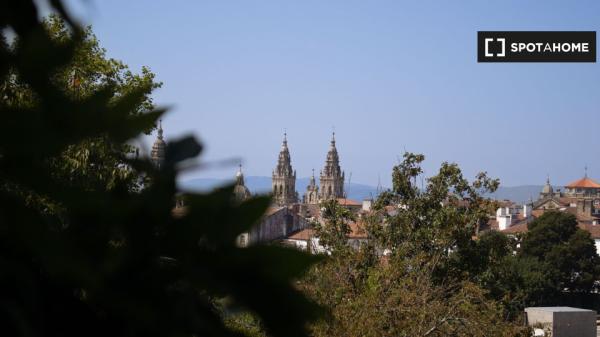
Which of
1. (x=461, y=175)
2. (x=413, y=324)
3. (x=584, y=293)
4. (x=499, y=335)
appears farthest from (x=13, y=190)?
(x=584, y=293)

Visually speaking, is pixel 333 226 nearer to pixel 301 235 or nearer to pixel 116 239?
pixel 301 235

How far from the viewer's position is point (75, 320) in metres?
0.97

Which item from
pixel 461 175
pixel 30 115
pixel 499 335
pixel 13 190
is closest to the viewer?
pixel 30 115

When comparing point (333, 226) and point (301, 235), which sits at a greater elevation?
point (333, 226)

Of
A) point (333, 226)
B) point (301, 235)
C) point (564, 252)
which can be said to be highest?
point (333, 226)

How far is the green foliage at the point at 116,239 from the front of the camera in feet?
2.69

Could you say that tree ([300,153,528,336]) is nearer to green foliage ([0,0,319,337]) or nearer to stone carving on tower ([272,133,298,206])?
green foliage ([0,0,319,337])

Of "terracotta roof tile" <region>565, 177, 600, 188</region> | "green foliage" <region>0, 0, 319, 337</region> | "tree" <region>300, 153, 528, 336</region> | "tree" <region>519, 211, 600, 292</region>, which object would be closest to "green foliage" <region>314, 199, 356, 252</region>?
"tree" <region>300, 153, 528, 336</region>

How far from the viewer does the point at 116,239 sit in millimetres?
854

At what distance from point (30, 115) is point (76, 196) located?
89mm

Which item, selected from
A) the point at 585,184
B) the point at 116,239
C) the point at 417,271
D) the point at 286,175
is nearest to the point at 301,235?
the point at 417,271

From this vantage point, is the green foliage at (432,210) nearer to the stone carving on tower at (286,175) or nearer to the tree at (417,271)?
the tree at (417,271)

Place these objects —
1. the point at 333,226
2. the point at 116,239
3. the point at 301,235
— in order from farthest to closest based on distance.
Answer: the point at 333,226 < the point at 301,235 < the point at 116,239

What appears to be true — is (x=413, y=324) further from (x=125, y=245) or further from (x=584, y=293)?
(x=584, y=293)
